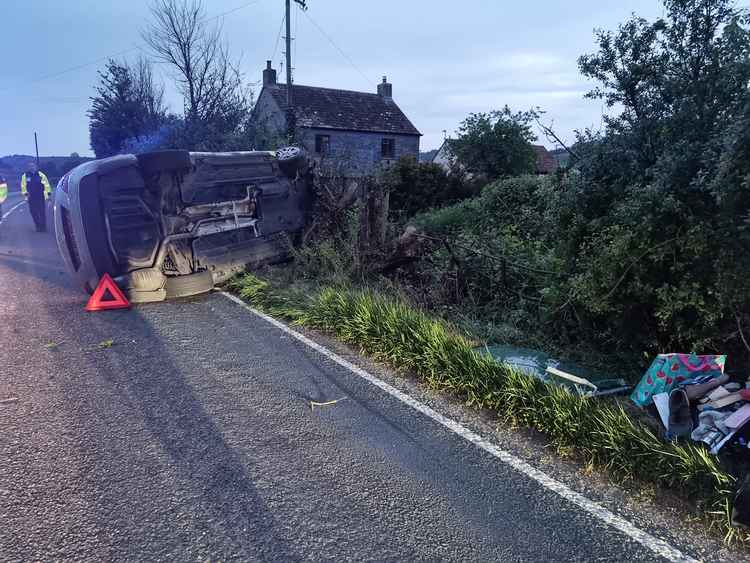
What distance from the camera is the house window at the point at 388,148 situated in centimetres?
3669

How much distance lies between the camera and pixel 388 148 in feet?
121

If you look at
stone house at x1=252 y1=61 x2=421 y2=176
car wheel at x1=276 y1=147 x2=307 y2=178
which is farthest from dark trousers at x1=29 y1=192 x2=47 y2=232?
stone house at x1=252 y1=61 x2=421 y2=176

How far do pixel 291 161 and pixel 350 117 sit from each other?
2779cm

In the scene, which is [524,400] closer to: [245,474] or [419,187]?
[245,474]

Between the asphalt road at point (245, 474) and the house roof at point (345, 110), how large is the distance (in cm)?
2965

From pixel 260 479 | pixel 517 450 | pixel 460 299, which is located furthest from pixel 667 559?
pixel 460 299

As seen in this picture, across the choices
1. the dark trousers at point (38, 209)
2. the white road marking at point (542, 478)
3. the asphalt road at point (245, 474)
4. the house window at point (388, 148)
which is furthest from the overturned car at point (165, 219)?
the house window at point (388, 148)

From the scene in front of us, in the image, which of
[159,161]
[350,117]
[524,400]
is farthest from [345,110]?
[524,400]

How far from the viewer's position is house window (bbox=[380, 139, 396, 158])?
36688 mm

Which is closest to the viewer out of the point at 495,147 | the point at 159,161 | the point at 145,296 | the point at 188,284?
the point at 159,161

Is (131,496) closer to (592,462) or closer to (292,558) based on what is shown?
(292,558)

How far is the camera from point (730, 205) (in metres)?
3.50

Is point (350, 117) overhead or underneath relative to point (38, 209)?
overhead

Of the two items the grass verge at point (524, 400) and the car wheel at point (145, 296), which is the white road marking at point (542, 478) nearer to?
the grass verge at point (524, 400)
